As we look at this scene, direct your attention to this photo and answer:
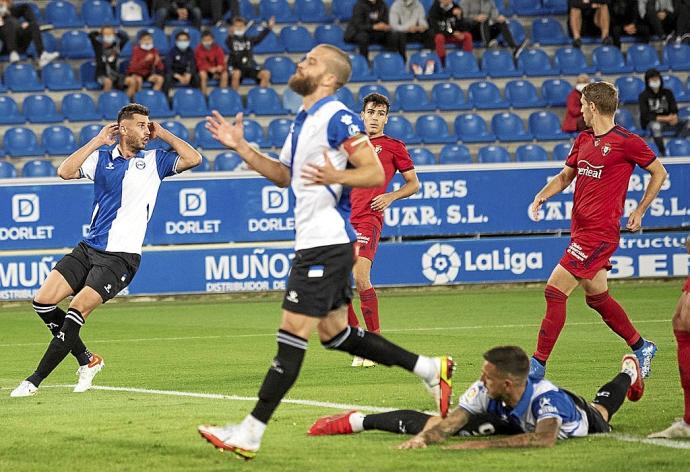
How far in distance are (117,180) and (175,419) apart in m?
2.81

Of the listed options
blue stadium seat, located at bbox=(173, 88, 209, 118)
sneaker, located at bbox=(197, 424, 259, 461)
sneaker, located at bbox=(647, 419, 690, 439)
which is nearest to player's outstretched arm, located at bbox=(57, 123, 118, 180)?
sneaker, located at bbox=(197, 424, 259, 461)

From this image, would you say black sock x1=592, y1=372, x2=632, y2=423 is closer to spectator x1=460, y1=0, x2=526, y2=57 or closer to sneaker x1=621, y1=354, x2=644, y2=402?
sneaker x1=621, y1=354, x2=644, y2=402

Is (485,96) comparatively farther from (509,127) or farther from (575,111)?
(575,111)

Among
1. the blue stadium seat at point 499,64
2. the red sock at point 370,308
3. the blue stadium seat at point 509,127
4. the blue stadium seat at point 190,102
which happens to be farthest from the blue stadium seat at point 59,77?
the red sock at point 370,308

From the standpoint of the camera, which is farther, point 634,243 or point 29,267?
point 634,243

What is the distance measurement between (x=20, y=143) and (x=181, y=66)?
3.46 metres

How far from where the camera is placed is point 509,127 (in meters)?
24.4

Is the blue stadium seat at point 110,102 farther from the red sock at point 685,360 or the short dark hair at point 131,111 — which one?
the red sock at point 685,360

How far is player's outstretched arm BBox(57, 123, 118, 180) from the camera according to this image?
10.2 meters

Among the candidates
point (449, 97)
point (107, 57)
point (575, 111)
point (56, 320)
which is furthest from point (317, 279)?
point (449, 97)

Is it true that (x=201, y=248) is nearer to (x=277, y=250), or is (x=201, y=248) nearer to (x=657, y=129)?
(x=277, y=250)

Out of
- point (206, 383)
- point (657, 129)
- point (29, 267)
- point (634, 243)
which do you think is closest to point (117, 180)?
point (206, 383)

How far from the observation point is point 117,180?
10367 mm

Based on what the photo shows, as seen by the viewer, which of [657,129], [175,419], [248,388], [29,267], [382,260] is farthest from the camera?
[657,129]
